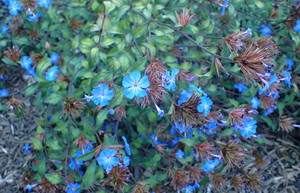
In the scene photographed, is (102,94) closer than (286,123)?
Yes

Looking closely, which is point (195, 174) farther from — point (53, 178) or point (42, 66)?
point (42, 66)

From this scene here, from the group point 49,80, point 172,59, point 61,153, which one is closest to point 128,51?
point 172,59

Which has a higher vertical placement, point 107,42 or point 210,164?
point 107,42

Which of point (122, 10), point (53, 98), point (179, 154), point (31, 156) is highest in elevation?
point (122, 10)

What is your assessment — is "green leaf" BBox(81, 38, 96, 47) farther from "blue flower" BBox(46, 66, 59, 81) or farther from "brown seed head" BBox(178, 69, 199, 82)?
"brown seed head" BBox(178, 69, 199, 82)

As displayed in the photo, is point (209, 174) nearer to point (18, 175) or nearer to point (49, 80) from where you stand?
point (49, 80)

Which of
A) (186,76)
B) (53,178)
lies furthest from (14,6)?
(186,76)

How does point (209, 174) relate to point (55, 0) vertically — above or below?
below
